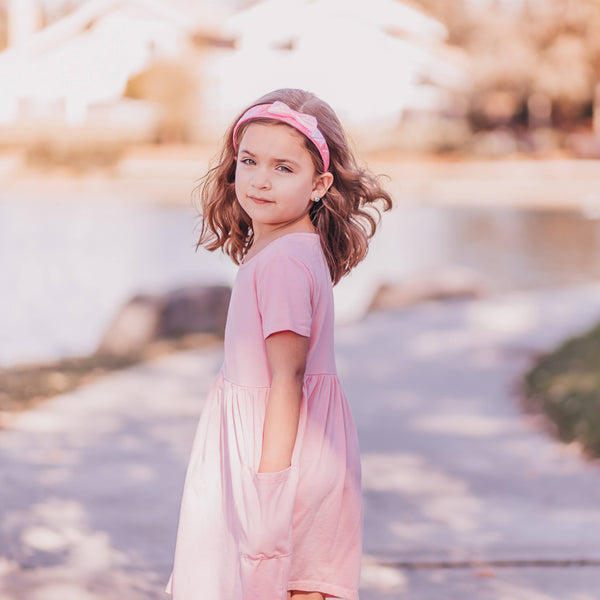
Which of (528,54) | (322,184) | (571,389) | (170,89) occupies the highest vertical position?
(528,54)

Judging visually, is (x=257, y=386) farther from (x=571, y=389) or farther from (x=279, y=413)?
(x=571, y=389)

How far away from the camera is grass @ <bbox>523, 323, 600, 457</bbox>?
5180mm

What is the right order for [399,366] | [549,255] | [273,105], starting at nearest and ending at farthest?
1. [273,105]
2. [399,366]
3. [549,255]

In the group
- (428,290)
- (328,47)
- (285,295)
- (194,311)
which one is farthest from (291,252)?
(428,290)

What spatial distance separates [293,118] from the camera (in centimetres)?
204

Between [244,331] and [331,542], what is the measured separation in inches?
19.6

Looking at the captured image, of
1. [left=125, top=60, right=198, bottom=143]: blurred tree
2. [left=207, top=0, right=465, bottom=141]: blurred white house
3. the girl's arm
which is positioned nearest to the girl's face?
the girl's arm

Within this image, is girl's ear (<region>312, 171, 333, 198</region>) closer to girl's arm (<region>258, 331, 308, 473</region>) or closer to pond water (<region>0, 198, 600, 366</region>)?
girl's arm (<region>258, 331, 308, 473</region>)

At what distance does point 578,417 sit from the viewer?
17.5 ft

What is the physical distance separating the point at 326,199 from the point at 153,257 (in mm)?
15842

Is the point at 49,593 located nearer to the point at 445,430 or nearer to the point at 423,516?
the point at 423,516

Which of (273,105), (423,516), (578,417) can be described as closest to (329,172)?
(273,105)

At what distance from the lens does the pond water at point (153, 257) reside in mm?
11430

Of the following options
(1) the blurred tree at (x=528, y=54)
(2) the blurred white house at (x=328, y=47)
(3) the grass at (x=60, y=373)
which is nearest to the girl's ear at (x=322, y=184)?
(3) the grass at (x=60, y=373)
